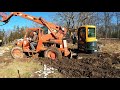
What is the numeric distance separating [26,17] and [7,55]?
1.77 meters

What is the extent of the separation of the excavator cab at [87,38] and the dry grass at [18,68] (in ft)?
8.29

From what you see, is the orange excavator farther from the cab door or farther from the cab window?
the cab window

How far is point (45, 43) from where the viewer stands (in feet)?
32.2

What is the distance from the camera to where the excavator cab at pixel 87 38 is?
9956 millimetres

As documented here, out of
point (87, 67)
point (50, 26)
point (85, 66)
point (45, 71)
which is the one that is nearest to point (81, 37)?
point (50, 26)

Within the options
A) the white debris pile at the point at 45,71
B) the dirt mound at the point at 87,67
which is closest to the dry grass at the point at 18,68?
the white debris pile at the point at 45,71

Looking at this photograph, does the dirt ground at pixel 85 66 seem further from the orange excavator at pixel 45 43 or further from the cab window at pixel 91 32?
the cab window at pixel 91 32

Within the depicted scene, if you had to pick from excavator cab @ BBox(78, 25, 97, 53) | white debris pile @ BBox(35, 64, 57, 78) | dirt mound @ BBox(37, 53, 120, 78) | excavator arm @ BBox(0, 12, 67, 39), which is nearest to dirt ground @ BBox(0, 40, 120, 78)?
dirt mound @ BBox(37, 53, 120, 78)

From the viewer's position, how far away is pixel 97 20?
11156mm
